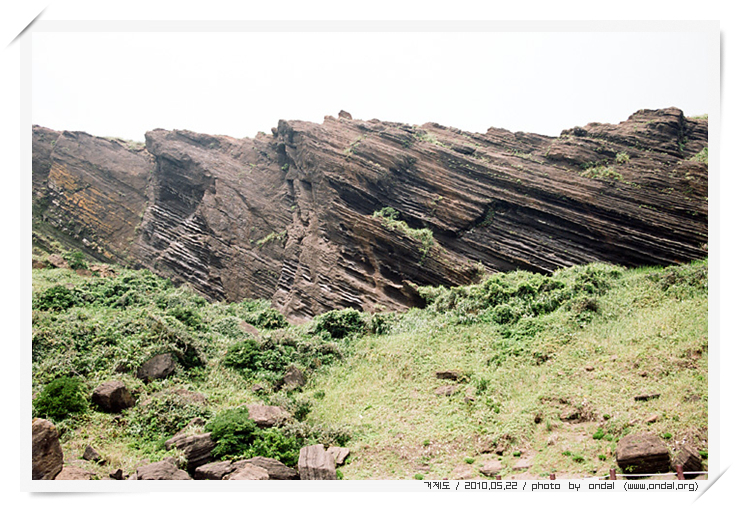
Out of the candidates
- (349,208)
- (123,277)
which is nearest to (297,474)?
(349,208)

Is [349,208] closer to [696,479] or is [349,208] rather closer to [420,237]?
[420,237]

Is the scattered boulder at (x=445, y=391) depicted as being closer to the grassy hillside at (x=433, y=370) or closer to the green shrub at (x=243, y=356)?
the grassy hillside at (x=433, y=370)

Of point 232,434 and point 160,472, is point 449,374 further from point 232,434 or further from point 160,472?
point 160,472

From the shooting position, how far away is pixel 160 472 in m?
8.05

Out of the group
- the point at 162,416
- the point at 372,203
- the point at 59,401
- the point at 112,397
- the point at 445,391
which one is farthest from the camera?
the point at 372,203

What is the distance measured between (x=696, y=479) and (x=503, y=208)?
1589 centimetres

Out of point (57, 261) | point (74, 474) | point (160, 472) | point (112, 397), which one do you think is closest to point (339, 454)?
point (160, 472)

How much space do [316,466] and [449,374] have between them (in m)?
5.45

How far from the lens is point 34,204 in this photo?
1050 inches

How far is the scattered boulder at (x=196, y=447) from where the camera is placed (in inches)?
352

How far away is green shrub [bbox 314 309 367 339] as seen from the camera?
1800 cm

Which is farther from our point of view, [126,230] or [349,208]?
[126,230]

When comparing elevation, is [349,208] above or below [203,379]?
above
